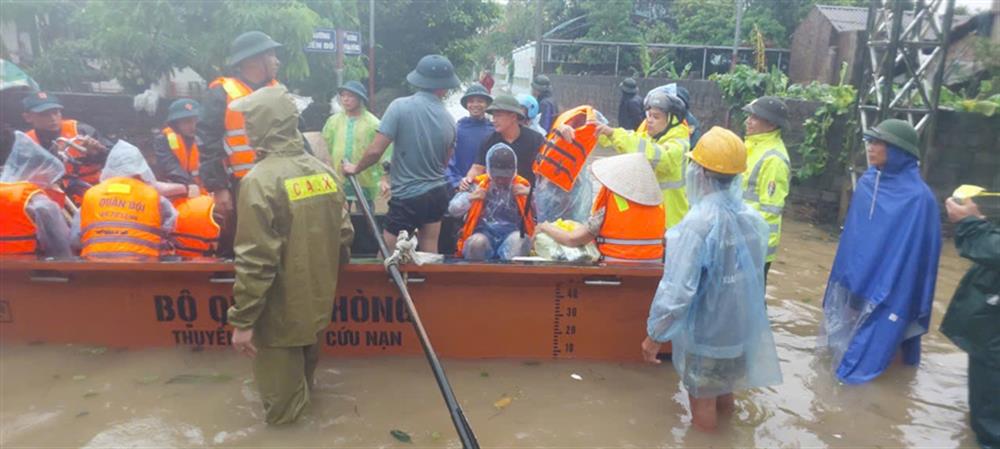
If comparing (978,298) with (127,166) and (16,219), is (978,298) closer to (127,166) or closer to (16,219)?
(127,166)

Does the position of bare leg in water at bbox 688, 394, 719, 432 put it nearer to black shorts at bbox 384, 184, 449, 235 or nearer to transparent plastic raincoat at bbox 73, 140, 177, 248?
black shorts at bbox 384, 184, 449, 235

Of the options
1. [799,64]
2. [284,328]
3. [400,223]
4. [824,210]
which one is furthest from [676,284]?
[799,64]

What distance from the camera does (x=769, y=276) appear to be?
22.6 feet

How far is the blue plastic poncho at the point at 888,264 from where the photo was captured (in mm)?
4184

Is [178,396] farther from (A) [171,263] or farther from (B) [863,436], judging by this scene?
(B) [863,436]

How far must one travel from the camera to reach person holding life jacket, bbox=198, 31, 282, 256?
4.26m

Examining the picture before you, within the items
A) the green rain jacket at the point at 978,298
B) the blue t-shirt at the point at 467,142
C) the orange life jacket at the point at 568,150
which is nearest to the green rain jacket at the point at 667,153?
the orange life jacket at the point at 568,150

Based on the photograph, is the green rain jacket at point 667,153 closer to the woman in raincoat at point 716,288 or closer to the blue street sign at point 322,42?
the woman in raincoat at point 716,288

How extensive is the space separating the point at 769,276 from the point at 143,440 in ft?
18.7

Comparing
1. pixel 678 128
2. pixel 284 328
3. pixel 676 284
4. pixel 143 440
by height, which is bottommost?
pixel 143 440

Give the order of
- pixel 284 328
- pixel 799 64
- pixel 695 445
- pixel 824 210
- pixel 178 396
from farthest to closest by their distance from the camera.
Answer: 1. pixel 799 64
2. pixel 824 210
3. pixel 178 396
4. pixel 695 445
5. pixel 284 328

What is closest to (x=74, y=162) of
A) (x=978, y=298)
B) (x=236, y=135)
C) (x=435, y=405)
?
(x=236, y=135)

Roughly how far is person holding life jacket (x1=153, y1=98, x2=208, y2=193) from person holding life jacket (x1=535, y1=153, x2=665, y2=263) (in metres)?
2.87

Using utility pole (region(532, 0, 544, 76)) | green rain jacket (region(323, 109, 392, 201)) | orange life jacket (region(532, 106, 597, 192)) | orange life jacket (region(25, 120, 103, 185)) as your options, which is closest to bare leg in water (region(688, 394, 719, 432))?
orange life jacket (region(532, 106, 597, 192))
